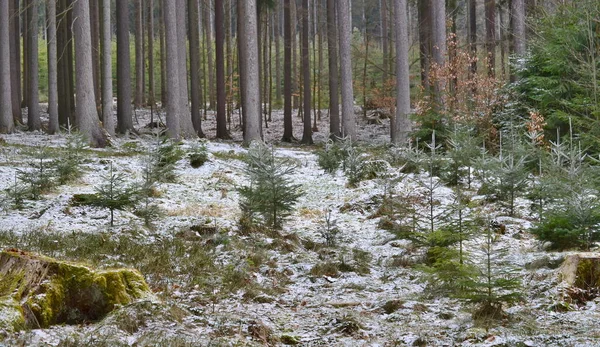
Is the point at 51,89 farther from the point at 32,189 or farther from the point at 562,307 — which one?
the point at 562,307

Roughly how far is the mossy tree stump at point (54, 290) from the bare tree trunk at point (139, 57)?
29.1 meters

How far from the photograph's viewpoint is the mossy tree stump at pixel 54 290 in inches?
190

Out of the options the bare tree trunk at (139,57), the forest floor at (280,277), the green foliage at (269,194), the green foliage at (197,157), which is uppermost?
the bare tree trunk at (139,57)

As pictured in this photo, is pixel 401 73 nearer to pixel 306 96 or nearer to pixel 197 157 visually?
pixel 306 96

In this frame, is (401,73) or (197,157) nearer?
(197,157)

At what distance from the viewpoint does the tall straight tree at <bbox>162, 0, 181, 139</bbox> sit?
791 inches

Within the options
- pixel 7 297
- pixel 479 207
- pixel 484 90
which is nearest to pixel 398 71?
pixel 484 90

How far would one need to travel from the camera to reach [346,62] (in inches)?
876

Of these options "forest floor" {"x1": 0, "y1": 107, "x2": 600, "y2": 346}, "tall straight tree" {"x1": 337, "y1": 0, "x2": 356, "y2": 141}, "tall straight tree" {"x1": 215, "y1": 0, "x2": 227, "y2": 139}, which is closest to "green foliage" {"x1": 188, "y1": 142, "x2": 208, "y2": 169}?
"forest floor" {"x1": 0, "y1": 107, "x2": 600, "y2": 346}

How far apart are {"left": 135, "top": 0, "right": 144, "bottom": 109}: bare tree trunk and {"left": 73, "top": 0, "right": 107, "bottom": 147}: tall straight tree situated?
50.2 ft

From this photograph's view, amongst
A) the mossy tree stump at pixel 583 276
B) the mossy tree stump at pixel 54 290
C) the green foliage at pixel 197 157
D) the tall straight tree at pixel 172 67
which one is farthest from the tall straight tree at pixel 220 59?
the mossy tree stump at pixel 54 290

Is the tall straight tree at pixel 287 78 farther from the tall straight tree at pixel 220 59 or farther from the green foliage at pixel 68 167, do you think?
the green foliage at pixel 68 167

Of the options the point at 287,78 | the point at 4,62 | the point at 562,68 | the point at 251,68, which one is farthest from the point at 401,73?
the point at 4,62

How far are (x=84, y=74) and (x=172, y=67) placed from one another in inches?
127
